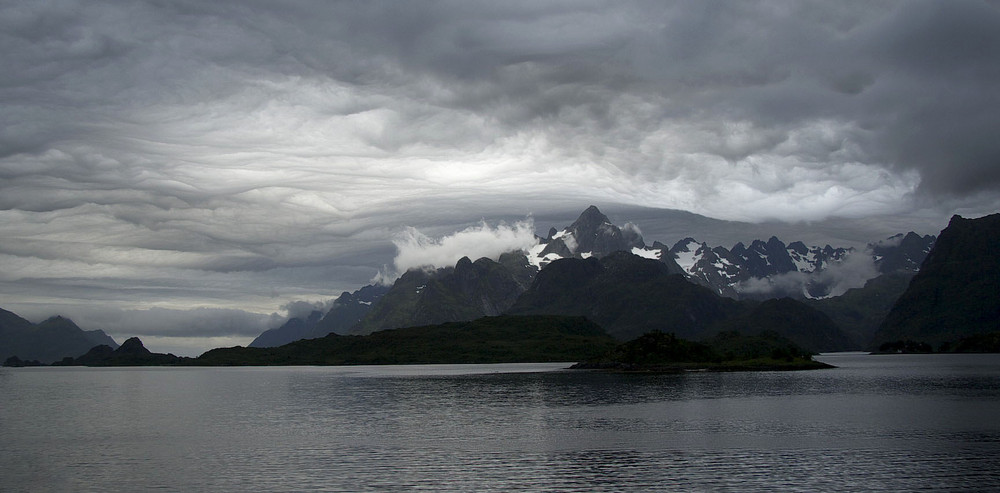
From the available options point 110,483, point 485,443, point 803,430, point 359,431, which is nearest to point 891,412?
point 803,430

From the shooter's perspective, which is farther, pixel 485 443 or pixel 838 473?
pixel 485 443

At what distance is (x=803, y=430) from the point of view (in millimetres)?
108375

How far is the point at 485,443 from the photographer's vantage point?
3932 inches

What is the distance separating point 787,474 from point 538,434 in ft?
136

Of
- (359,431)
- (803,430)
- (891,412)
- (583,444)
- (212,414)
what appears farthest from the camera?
(212,414)

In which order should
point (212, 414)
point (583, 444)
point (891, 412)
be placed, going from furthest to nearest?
1. point (212, 414)
2. point (891, 412)
3. point (583, 444)

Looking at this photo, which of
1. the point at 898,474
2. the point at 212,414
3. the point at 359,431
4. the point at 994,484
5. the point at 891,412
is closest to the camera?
the point at 994,484

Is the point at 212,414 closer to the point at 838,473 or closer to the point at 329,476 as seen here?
the point at 329,476

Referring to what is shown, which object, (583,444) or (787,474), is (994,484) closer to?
(787,474)

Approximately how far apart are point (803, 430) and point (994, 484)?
133 feet

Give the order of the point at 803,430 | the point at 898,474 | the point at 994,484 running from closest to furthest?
the point at 994,484, the point at 898,474, the point at 803,430

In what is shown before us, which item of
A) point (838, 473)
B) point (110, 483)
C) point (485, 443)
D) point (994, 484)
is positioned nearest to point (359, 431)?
point (485, 443)

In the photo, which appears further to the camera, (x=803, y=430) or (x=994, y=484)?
(x=803, y=430)

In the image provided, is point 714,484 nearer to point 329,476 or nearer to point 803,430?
point 329,476
